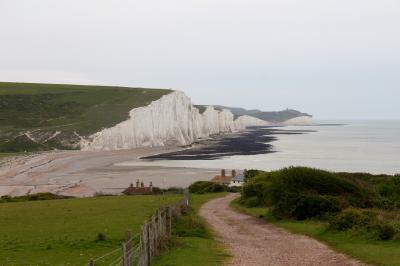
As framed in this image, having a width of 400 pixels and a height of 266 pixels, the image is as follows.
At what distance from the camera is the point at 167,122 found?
5315 inches

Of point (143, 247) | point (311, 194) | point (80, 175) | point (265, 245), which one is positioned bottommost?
point (80, 175)

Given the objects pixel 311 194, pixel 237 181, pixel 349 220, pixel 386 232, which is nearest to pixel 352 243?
pixel 386 232

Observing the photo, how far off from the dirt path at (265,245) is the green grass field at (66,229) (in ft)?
14.1

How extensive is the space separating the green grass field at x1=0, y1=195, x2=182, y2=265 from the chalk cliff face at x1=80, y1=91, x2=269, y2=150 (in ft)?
255

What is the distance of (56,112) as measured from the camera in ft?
455

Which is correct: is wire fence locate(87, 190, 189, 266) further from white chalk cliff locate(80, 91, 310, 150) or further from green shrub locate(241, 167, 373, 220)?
white chalk cliff locate(80, 91, 310, 150)

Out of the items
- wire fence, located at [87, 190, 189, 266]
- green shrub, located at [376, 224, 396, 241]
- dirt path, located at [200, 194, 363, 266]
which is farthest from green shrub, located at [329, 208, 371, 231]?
wire fence, located at [87, 190, 189, 266]

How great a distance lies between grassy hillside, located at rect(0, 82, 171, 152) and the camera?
4459 inches

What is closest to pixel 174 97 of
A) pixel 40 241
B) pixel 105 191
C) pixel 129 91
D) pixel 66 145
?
pixel 129 91

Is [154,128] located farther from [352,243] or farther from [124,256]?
[124,256]

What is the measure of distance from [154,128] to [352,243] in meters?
112

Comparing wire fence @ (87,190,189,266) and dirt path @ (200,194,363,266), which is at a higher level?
wire fence @ (87,190,189,266)

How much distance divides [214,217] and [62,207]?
1109 centimetres

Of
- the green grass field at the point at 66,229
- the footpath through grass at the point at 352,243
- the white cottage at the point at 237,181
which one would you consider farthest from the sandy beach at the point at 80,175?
the footpath through grass at the point at 352,243
